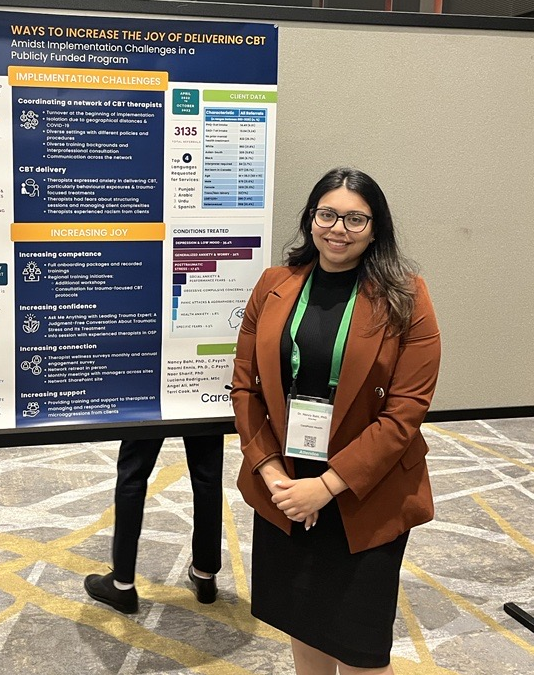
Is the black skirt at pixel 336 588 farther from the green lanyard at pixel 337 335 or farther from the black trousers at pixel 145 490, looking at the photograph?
the black trousers at pixel 145 490

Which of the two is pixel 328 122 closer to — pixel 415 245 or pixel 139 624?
pixel 415 245

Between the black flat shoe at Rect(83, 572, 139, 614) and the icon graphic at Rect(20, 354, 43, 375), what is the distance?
4.18ft

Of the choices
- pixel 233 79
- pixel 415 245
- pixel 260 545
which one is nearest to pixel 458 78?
pixel 415 245

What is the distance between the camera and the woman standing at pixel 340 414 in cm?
217

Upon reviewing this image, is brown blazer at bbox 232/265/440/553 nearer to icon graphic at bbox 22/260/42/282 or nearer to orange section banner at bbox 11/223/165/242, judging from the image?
orange section banner at bbox 11/223/165/242

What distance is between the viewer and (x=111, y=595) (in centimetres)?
338

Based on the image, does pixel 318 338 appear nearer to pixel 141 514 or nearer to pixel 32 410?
pixel 32 410

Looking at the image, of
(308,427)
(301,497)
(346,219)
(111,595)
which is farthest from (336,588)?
(111,595)

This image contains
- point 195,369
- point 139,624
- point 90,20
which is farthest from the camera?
point 139,624

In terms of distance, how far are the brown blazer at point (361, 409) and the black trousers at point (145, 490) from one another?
916 millimetres

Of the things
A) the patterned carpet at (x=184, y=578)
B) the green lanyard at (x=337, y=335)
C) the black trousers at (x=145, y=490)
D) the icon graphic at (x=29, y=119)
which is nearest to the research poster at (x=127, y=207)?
the icon graphic at (x=29, y=119)

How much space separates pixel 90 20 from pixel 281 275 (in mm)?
862

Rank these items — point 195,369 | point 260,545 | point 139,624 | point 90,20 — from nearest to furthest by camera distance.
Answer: point 90,20 < point 260,545 < point 195,369 < point 139,624

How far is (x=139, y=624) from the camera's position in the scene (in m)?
3.30
